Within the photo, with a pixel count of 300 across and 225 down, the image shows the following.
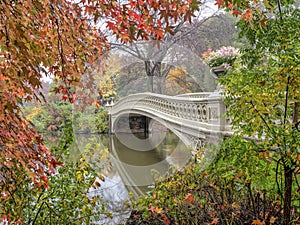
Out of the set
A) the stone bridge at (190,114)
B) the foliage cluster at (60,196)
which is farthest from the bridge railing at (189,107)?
the foliage cluster at (60,196)

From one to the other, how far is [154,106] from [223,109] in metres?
5.99

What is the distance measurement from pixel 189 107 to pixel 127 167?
396 cm

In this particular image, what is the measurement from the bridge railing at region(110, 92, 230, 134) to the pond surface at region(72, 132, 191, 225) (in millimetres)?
1067

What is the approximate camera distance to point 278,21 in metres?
2.16

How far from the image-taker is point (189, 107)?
6.55 m

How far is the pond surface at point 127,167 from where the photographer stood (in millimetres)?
4316

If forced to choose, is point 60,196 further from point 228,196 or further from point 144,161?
point 144,161

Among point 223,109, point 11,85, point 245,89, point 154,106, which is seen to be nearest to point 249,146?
point 245,89

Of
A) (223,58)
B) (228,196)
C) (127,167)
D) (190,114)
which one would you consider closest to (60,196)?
(228,196)

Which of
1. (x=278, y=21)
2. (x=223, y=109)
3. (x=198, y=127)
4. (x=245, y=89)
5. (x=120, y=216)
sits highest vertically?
(x=278, y=21)

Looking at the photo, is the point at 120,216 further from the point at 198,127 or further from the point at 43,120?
the point at 43,120

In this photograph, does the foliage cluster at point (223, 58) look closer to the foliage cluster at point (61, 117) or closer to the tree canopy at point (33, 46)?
the tree canopy at point (33, 46)

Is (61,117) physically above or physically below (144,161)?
above

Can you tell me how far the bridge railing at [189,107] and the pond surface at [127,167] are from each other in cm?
107
